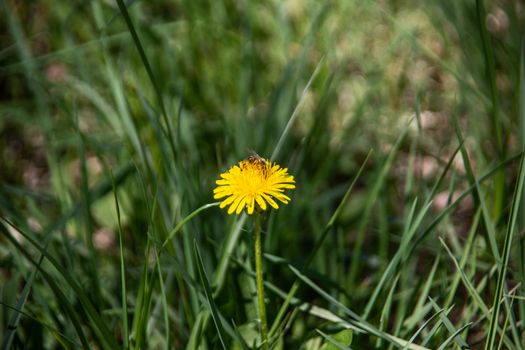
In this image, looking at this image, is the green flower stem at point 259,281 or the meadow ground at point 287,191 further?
the meadow ground at point 287,191

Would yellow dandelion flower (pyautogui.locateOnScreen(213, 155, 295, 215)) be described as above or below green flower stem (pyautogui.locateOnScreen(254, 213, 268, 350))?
above

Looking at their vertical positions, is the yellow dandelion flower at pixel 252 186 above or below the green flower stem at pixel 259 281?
above

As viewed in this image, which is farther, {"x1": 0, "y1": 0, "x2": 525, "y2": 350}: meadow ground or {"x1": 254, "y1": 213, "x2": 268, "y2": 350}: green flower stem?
{"x1": 0, "y1": 0, "x2": 525, "y2": 350}: meadow ground

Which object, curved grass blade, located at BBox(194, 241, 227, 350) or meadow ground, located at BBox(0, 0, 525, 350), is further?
meadow ground, located at BBox(0, 0, 525, 350)

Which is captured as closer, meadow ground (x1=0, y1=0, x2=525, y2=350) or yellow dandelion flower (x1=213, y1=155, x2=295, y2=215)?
yellow dandelion flower (x1=213, y1=155, x2=295, y2=215)

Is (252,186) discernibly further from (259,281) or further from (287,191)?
(287,191)

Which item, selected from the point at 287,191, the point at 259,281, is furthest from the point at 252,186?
the point at 287,191

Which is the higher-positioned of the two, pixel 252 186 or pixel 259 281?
pixel 252 186

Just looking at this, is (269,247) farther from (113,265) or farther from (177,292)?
(113,265)
